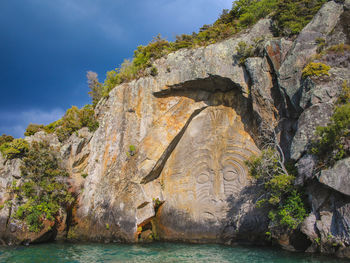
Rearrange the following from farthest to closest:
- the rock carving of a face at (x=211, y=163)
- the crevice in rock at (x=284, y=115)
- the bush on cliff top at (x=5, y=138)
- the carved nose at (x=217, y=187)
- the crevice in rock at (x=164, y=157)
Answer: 1. the bush on cliff top at (x=5, y=138)
2. the crevice in rock at (x=164, y=157)
3. the carved nose at (x=217, y=187)
4. the rock carving of a face at (x=211, y=163)
5. the crevice in rock at (x=284, y=115)

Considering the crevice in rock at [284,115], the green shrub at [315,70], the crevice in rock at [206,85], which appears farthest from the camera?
the crevice in rock at [206,85]

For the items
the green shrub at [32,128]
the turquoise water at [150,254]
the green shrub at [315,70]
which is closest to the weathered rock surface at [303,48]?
the green shrub at [315,70]

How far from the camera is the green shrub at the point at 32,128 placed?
24842 millimetres

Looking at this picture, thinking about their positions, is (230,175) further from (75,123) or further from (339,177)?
(75,123)

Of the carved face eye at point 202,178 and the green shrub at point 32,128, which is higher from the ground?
the green shrub at point 32,128

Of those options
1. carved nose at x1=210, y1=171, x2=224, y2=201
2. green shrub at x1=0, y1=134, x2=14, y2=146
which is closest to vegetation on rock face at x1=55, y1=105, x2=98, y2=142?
green shrub at x1=0, y1=134, x2=14, y2=146

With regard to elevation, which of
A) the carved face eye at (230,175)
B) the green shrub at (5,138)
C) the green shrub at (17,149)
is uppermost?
Answer: the green shrub at (5,138)

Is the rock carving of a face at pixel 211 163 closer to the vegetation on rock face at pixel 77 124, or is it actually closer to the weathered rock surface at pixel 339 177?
the weathered rock surface at pixel 339 177

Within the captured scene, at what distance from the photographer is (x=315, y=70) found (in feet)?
43.4

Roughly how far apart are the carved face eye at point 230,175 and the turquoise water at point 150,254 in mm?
4412

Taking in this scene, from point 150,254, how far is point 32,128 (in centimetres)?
1830

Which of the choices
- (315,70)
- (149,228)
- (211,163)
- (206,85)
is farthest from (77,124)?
→ (315,70)

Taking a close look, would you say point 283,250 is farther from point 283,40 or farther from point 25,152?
point 25,152

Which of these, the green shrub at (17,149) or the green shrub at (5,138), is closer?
the green shrub at (17,149)
